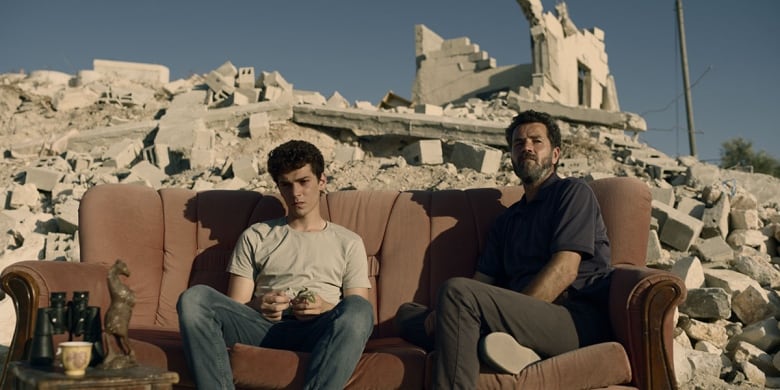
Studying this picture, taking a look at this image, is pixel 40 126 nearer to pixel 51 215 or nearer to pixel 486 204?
pixel 51 215

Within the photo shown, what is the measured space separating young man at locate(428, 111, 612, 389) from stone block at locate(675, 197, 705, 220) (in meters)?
3.32

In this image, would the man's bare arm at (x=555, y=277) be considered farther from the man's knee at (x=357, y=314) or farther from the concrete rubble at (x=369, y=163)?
the concrete rubble at (x=369, y=163)

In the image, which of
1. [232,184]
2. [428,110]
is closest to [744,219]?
[232,184]

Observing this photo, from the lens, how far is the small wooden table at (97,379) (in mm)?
2677

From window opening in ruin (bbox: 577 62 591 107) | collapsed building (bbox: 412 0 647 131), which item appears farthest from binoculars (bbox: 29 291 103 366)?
window opening in ruin (bbox: 577 62 591 107)

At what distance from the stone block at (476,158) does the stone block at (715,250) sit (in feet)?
9.09

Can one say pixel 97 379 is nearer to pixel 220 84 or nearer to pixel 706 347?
pixel 706 347

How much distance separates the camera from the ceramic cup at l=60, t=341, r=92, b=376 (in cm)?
273

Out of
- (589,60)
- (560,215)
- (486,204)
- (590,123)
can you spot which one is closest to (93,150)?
(590,123)

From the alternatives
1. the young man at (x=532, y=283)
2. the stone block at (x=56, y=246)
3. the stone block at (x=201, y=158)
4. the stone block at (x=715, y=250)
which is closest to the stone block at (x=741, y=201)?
the stone block at (x=715, y=250)

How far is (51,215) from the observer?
8.09 meters

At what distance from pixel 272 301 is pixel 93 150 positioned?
29.3 feet

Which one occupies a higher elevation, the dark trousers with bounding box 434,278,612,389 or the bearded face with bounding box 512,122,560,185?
the bearded face with bounding box 512,122,560,185

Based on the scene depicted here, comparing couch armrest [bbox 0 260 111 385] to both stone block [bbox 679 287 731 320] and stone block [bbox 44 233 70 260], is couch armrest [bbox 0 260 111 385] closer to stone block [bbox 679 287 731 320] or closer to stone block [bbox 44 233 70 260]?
stone block [bbox 44 233 70 260]
